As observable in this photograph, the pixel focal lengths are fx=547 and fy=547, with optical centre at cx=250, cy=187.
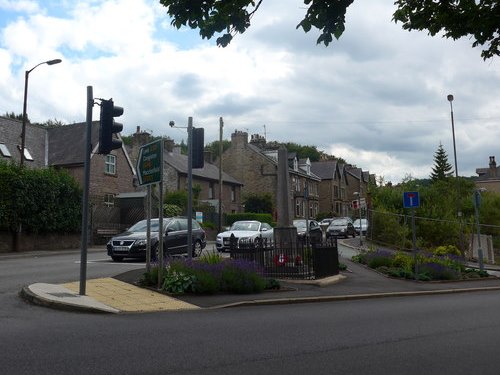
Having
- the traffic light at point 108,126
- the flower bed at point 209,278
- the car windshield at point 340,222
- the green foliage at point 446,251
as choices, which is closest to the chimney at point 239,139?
the car windshield at point 340,222

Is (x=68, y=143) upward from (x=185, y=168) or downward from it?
upward

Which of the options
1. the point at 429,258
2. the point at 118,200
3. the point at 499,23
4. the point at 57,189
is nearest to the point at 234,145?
the point at 118,200

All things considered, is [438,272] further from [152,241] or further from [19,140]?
[19,140]

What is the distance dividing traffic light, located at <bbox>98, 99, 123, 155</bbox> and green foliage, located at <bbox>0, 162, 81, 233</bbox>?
50.1ft

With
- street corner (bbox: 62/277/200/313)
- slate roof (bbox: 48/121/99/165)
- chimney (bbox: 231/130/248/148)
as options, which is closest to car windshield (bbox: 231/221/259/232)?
street corner (bbox: 62/277/200/313)

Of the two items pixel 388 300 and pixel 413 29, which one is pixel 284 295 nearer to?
pixel 388 300

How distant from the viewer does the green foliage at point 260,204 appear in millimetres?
58219

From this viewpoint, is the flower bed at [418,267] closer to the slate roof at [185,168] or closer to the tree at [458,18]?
the tree at [458,18]

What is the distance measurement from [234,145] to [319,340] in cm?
5665

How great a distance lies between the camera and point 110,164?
40.7 metres

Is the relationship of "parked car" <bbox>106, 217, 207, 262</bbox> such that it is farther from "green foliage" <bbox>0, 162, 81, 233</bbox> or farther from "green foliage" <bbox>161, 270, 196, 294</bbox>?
"green foliage" <bbox>0, 162, 81, 233</bbox>

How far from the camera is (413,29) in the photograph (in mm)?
9656

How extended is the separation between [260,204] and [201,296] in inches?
1837

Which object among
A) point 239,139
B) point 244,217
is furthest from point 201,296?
point 239,139
